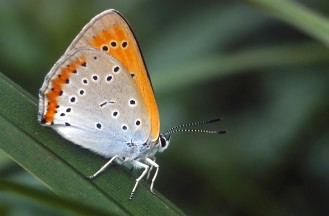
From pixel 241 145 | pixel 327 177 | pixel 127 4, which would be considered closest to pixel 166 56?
pixel 127 4

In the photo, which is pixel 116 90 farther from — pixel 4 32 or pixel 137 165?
pixel 4 32

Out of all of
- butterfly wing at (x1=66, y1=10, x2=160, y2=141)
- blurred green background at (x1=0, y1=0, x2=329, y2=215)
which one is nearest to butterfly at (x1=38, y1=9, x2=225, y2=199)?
butterfly wing at (x1=66, y1=10, x2=160, y2=141)

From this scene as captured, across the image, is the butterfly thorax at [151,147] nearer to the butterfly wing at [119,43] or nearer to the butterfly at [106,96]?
the butterfly at [106,96]

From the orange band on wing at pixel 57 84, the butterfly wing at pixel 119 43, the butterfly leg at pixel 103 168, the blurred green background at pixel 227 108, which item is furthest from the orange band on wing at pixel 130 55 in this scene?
the blurred green background at pixel 227 108

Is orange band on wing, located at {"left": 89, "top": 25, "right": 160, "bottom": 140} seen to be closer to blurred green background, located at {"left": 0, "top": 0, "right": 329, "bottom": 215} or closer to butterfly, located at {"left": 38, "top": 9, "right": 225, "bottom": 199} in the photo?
butterfly, located at {"left": 38, "top": 9, "right": 225, "bottom": 199}

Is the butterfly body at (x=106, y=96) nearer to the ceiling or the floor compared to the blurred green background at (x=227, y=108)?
nearer to the ceiling

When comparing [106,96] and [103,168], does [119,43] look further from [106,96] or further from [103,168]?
[103,168]

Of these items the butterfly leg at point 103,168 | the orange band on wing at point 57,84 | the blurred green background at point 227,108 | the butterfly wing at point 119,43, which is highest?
the butterfly wing at point 119,43

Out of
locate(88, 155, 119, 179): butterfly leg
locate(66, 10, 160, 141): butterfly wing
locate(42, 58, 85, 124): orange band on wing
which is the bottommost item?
locate(88, 155, 119, 179): butterfly leg
